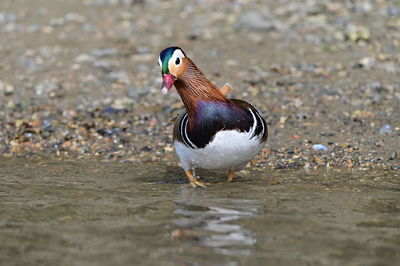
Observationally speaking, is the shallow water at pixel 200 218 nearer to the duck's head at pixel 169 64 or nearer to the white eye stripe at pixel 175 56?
the duck's head at pixel 169 64

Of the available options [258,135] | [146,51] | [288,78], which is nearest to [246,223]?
[258,135]

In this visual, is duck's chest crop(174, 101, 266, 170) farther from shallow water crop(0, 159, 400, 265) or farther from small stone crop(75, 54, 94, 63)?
small stone crop(75, 54, 94, 63)

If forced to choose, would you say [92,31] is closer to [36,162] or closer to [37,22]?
[37,22]

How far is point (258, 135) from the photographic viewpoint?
6582mm

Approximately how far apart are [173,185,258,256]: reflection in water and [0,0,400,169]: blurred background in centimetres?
171

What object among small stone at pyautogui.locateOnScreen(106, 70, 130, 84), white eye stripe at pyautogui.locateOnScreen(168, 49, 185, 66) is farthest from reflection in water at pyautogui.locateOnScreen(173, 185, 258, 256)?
small stone at pyautogui.locateOnScreen(106, 70, 130, 84)

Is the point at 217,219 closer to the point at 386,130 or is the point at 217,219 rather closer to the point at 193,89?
the point at 193,89

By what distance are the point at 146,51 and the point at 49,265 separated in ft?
27.0

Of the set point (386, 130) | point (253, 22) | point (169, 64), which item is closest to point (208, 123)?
point (169, 64)

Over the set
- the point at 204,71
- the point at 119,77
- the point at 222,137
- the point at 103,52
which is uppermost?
the point at 103,52

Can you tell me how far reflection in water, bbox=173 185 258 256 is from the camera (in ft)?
16.7

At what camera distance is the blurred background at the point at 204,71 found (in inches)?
346

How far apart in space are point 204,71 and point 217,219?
5.92 meters

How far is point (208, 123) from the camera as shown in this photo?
6430mm
